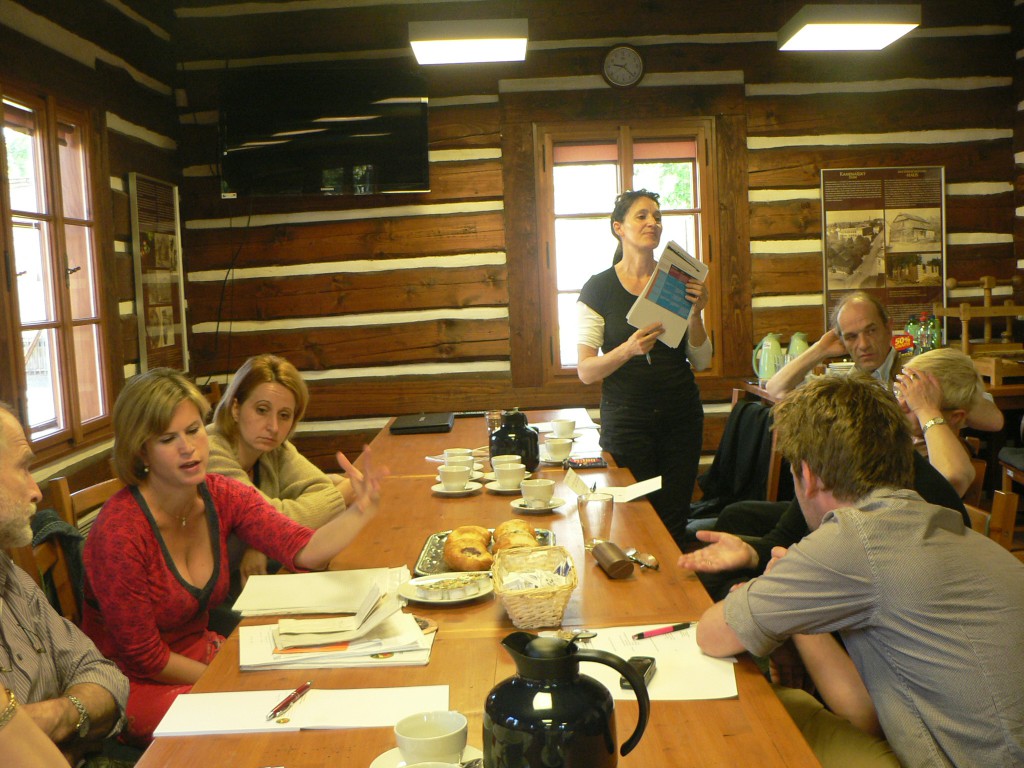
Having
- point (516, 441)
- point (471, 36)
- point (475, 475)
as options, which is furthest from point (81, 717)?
point (471, 36)

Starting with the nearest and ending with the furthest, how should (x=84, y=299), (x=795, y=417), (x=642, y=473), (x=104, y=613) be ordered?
(x=795, y=417) < (x=104, y=613) < (x=642, y=473) < (x=84, y=299)

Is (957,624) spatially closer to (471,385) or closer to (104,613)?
(104,613)

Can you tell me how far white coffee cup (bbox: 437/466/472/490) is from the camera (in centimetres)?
322

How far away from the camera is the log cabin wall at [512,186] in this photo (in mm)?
5926

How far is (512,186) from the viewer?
19.6 feet

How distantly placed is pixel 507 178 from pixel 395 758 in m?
4.94

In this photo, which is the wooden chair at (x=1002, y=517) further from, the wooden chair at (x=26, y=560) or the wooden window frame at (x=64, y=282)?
the wooden window frame at (x=64, y=282)

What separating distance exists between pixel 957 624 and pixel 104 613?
71.1 inches

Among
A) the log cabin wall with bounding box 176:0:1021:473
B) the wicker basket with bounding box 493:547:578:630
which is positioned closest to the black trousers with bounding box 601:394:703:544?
the wicker basket with bounding box 493:547:578:630

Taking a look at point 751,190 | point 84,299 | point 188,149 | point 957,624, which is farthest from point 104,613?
point 751,190

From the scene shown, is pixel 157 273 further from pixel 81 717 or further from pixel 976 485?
pixel 976 485

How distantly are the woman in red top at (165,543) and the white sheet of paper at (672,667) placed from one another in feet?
2.49

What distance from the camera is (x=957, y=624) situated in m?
1.69

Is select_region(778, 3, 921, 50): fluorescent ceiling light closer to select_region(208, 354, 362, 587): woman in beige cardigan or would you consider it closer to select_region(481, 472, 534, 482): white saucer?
select_region(481, 472, 534, 482): white saucer
